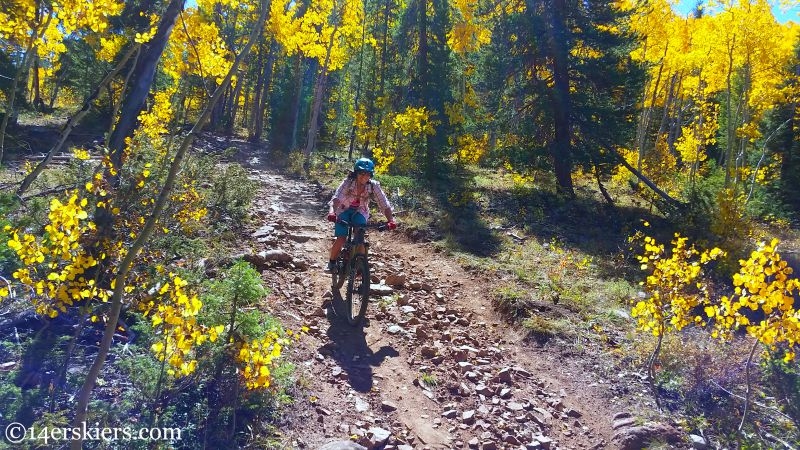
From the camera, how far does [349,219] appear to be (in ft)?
21.0

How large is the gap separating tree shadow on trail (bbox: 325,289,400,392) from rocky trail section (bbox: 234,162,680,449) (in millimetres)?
14

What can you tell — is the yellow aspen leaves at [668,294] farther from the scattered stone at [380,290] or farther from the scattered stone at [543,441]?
the scattered stone at [380,290]

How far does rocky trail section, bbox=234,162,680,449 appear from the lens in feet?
14.5

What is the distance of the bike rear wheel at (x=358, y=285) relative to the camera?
→ 20.3ft

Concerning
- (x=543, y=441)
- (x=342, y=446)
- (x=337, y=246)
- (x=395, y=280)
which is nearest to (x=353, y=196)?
(x=337, y=246)

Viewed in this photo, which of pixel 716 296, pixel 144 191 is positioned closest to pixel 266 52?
pixel 144 191

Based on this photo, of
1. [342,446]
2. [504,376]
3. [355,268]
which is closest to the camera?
[342,446]

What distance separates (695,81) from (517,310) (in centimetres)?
2302

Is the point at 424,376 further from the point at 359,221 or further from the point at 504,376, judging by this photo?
the point at 359,221

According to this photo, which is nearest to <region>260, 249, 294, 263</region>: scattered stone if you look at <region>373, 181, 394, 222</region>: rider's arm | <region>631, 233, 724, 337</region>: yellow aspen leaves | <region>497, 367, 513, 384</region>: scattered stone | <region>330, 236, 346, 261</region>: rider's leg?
<region>330, 236, 346, 261</region>: rider's leg

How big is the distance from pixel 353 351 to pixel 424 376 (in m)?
0.97

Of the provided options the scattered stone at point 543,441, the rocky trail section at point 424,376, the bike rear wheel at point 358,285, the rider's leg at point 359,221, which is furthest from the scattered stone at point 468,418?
the rider's leg at point 359,221

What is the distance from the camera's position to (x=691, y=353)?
5.50m

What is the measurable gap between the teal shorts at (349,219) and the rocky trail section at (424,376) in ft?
3.55
